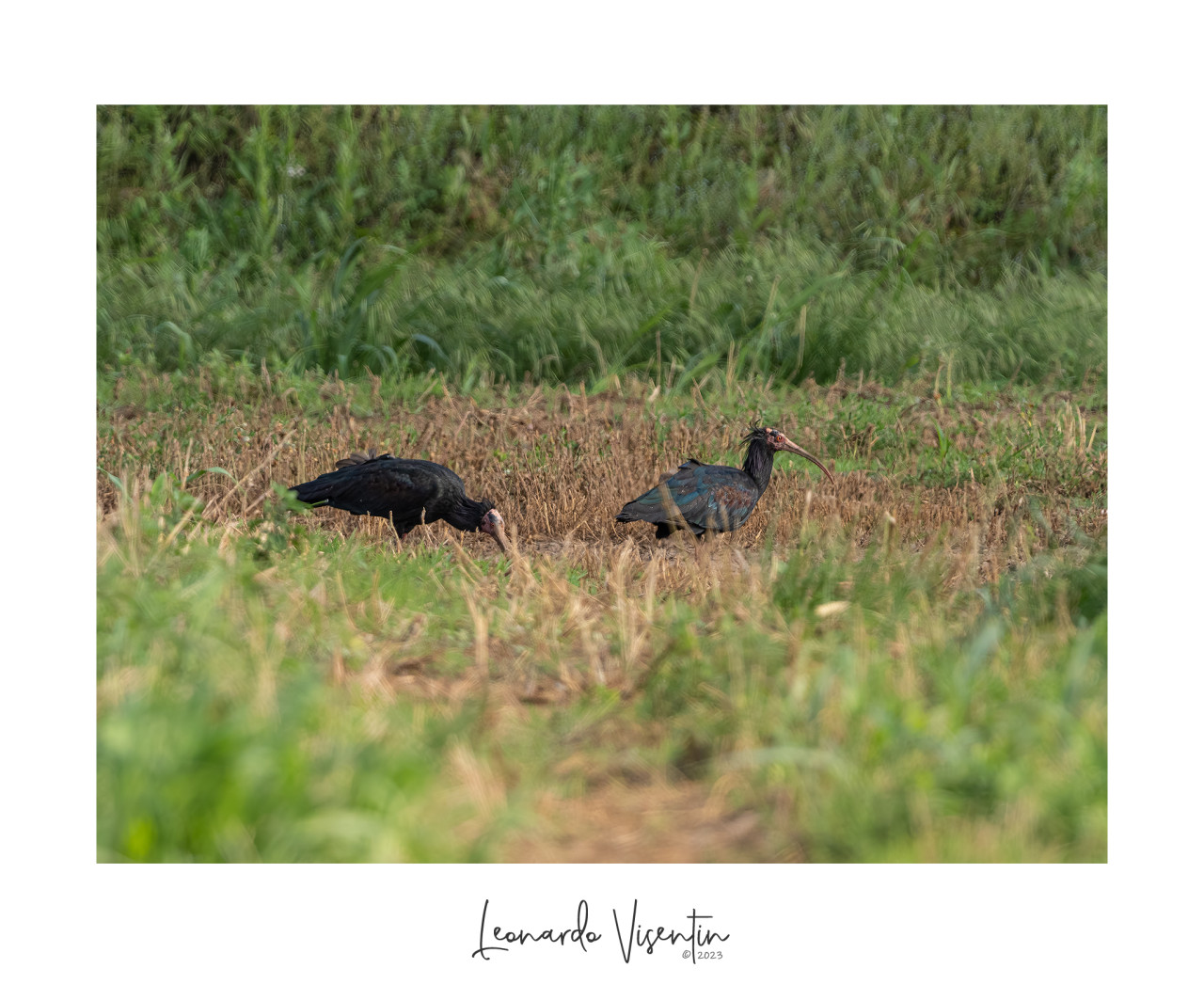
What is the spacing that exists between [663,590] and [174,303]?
7114mm

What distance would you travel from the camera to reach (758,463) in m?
7.52

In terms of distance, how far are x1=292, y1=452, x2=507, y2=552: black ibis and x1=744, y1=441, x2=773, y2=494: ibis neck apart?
4.76 ft

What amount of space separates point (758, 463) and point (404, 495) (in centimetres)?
197

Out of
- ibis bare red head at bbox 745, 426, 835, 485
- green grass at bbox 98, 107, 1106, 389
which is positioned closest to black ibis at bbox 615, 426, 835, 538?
ibis bare red head at bbox 745, 426, 835, 485

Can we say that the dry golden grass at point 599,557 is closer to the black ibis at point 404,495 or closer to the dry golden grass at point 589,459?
the dry golden grass at point 589,459

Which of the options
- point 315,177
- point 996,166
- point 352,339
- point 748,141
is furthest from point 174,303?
point 996,166

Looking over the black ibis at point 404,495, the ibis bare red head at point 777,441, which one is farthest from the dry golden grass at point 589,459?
the ibis bare red head at point 777,441

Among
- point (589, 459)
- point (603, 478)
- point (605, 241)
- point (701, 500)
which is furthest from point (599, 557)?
point (605, 241)

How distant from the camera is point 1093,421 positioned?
9383 millimetres

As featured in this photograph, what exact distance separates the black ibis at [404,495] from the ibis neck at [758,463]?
4.76 ft

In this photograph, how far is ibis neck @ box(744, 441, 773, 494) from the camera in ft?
24.7

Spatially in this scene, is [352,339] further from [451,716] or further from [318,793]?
[318,793]

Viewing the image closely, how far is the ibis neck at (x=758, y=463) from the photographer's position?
7520 mm

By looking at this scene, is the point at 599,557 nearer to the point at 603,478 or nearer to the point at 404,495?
the point at 404,495
